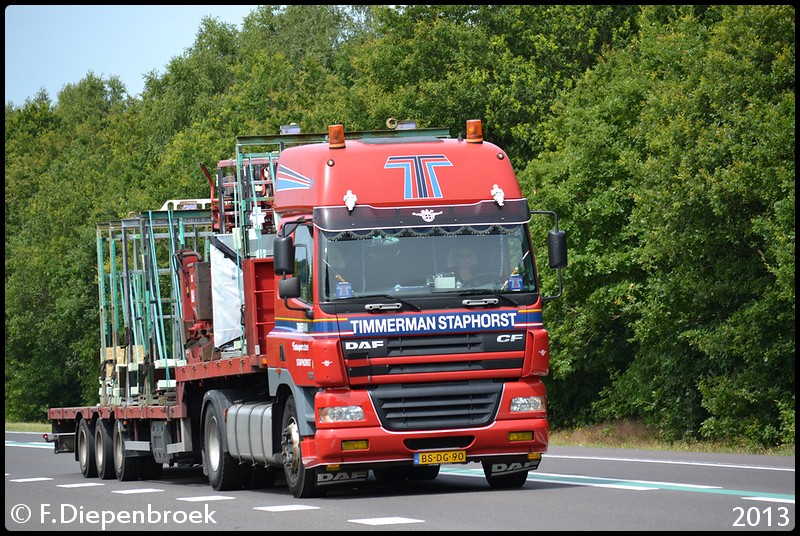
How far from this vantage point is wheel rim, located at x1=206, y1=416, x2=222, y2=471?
18.7 m

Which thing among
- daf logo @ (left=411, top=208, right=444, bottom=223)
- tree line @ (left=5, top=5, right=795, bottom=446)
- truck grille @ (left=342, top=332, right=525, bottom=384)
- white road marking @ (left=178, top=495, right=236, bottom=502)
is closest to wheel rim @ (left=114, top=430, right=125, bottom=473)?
white road marking @ (left=178, top=495, right=236, bottom=502)

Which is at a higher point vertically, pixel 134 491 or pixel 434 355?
pixel 434 355

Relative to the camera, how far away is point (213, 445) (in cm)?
1897

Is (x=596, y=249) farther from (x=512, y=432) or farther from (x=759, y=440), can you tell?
(x=512, y=432)

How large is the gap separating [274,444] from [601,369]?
24.4 m

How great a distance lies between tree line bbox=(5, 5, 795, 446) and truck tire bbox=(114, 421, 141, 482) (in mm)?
11546

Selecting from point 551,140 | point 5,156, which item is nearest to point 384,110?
point 551,140

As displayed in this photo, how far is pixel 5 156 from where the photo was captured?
102 metres

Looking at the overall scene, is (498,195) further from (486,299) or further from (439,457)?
(439,457)

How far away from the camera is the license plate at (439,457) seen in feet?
51.6

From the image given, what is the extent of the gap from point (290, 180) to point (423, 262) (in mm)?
2145

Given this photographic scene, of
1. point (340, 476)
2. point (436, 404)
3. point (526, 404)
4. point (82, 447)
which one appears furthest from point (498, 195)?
point (82, 447)

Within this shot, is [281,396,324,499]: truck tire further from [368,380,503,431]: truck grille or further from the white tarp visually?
the white tarp

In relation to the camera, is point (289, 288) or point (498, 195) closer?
point (289, 288)
